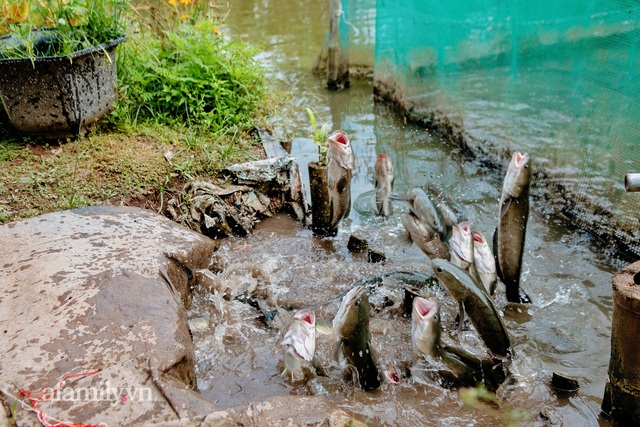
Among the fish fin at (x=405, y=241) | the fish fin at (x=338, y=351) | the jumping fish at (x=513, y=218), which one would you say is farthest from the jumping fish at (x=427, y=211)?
the fish fin at (x=338, y=351)

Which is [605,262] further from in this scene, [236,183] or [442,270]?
[236,183]

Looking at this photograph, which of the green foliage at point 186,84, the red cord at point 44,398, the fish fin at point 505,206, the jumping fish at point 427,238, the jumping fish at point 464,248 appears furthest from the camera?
the green foliage at point 186,84

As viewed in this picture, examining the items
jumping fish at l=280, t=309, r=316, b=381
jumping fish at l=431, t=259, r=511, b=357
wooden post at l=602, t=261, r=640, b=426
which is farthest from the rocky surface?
wooden post at l=602, t=261, r=640, b=426

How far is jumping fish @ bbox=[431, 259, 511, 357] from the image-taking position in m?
3.64

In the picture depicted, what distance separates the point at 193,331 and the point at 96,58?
3.28m

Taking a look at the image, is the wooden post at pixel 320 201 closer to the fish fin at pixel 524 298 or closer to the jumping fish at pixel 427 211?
the jumping fish at pixel 427 211

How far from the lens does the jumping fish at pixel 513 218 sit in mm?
4332

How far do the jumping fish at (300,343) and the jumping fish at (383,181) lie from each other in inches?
93.4

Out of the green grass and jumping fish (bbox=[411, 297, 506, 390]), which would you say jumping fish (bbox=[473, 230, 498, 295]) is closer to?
jumping fish (bbox=[411, 297, 506, 390])

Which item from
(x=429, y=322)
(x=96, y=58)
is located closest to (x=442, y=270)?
(x=429, y=322)

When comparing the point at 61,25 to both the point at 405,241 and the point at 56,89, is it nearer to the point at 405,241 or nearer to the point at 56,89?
the point at 56,89

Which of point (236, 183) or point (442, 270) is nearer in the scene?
point (442, 270)

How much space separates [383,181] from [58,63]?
338cm

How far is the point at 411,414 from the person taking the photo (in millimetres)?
3355
